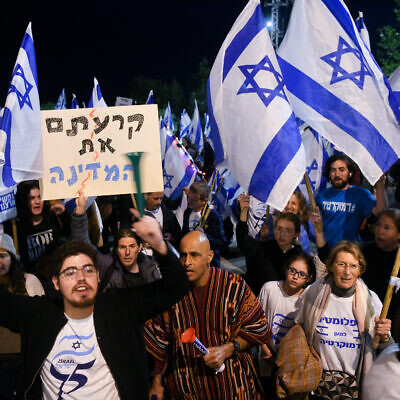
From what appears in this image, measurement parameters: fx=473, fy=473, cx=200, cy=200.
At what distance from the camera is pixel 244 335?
3148 millimetres

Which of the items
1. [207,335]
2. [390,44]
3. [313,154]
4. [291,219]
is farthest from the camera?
[390,44]

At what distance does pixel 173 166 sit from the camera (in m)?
7.48

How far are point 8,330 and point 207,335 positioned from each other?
4.91ft

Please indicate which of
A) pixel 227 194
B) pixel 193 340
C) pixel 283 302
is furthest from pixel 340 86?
pixel 227 194

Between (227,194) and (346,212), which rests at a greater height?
(227,194)

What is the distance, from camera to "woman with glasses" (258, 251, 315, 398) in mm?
3877

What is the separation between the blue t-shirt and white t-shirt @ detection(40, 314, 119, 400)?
10.7ft

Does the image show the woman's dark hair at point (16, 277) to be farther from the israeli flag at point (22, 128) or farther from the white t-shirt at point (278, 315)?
the white t-shirt at point (278, 315)

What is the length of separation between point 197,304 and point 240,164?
1541mm

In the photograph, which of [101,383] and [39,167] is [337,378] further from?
[39,167]

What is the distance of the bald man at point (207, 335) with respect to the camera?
3045mm

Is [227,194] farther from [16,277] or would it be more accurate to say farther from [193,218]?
[16,277]

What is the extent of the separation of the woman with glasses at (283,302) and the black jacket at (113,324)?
151 centimetres

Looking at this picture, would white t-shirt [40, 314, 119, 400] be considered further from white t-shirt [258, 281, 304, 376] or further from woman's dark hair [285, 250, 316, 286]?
woman's dark hair [285, 250, 316, 286]
